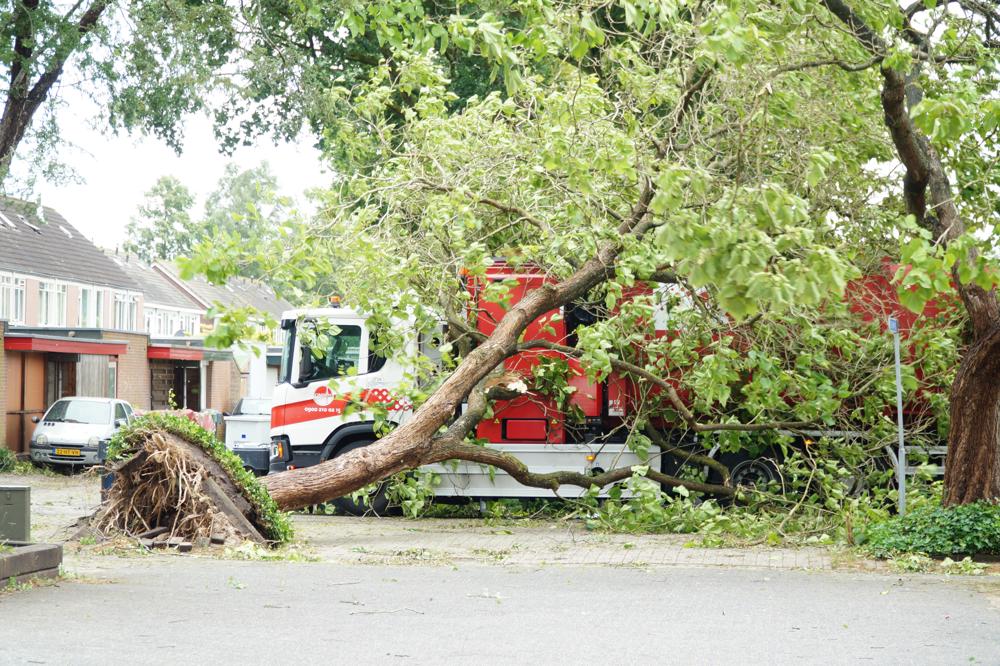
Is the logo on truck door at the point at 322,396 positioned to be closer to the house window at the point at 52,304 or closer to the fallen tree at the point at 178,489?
the fallen tree at the point at 178,489

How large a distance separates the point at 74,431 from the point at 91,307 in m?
22.4

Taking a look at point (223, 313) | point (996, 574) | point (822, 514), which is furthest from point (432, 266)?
point (996, 574)

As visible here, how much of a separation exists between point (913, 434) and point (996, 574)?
4.22 m

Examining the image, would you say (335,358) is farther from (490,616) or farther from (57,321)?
(57,321)

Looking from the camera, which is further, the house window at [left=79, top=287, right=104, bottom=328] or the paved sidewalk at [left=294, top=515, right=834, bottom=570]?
the house window at [left=79, top=287, right=104, bottom=328]

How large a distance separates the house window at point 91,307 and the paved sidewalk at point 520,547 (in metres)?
34.5

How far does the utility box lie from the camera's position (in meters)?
8.97

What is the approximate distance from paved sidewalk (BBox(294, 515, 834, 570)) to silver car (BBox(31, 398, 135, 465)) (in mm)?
12506

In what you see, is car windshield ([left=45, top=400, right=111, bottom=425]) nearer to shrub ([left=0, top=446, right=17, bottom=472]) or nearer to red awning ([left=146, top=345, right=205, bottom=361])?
shrub ([left=0, top=446, right=17, bottom=472])

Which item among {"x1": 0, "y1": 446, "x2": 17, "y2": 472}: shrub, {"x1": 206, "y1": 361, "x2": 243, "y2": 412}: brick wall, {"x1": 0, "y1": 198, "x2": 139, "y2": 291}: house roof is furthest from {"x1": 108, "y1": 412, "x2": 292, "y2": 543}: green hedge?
{"x1": 206, "y1": 361, "x2": 243, "y2": 412}: brick wall

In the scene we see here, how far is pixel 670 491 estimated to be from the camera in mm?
14680

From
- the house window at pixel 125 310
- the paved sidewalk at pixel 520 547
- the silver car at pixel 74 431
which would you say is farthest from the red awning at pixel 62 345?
the house window at pixel 125 310

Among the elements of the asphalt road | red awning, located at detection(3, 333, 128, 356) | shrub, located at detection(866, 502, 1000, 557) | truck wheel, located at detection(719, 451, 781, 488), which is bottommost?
the asphalt road

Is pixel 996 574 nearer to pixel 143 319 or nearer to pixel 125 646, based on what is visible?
pixel 125 646
